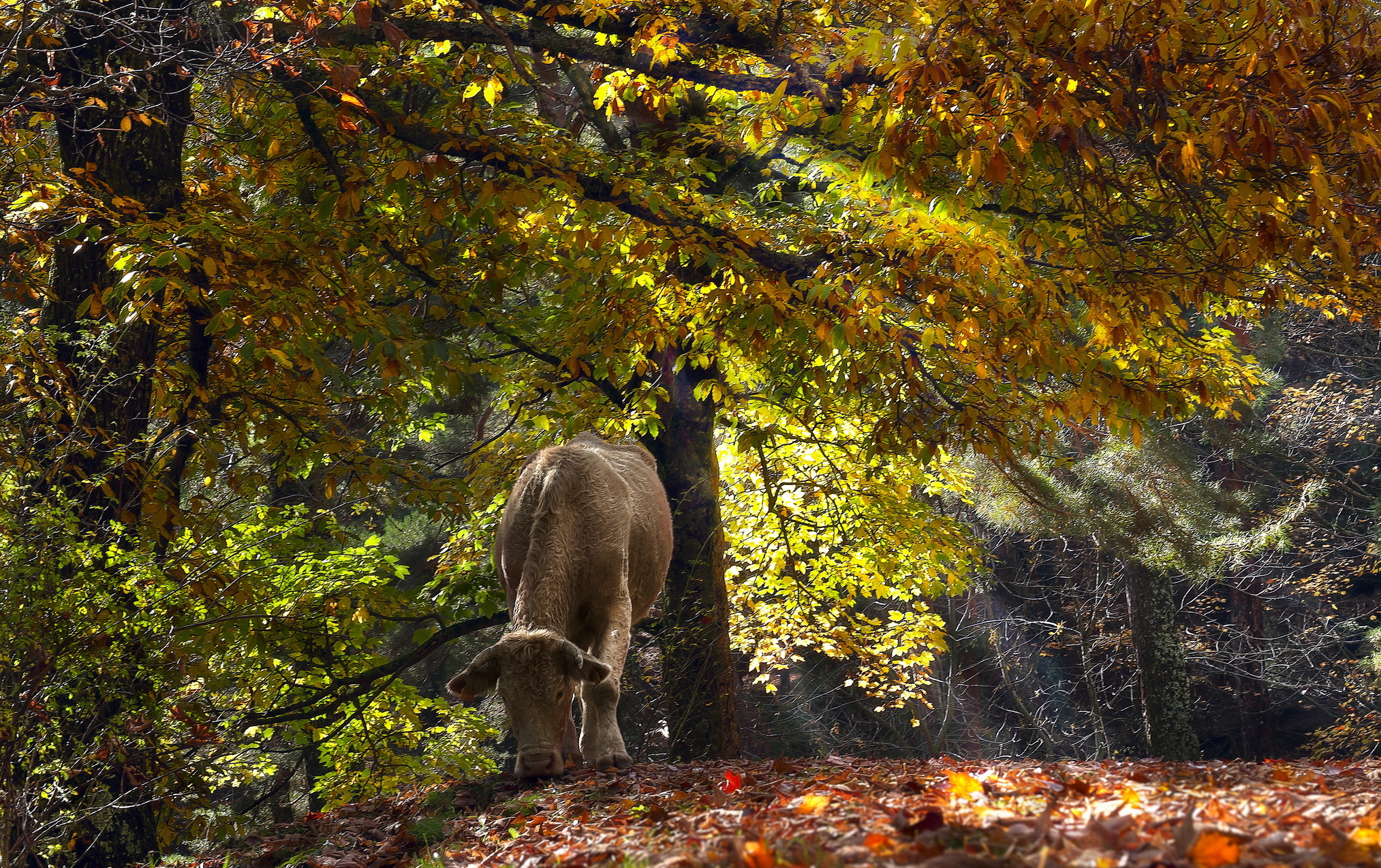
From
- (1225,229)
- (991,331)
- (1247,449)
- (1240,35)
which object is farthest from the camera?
(1247,449)

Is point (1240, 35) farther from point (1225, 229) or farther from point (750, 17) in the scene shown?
point (750, 17)

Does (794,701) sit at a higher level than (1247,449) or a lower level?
lower

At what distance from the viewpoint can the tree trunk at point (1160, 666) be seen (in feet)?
52.6

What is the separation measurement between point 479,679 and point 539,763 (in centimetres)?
59

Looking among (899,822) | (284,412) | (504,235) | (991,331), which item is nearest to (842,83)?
(991,331)

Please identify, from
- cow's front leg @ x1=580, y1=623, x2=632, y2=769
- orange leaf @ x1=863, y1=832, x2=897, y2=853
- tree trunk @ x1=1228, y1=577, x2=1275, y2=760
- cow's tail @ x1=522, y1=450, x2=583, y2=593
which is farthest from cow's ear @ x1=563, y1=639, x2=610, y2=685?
tree trunk @ x1=1228, y1=577, x2=1275, y2=760

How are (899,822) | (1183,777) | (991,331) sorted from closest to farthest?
(899,822), (1183,777), (991,331)

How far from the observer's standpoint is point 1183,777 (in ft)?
13.8

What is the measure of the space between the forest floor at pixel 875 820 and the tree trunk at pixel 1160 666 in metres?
11.7

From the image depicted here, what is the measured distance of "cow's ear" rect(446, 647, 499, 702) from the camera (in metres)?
5.68

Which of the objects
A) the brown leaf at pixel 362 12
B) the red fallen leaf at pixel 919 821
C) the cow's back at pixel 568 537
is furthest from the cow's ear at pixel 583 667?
the brown leaf at pixel 362 12

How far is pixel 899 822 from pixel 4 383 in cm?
741

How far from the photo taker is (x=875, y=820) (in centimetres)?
323

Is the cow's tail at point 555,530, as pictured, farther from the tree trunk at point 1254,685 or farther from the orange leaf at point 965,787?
the tree trunk at point 1254,685
